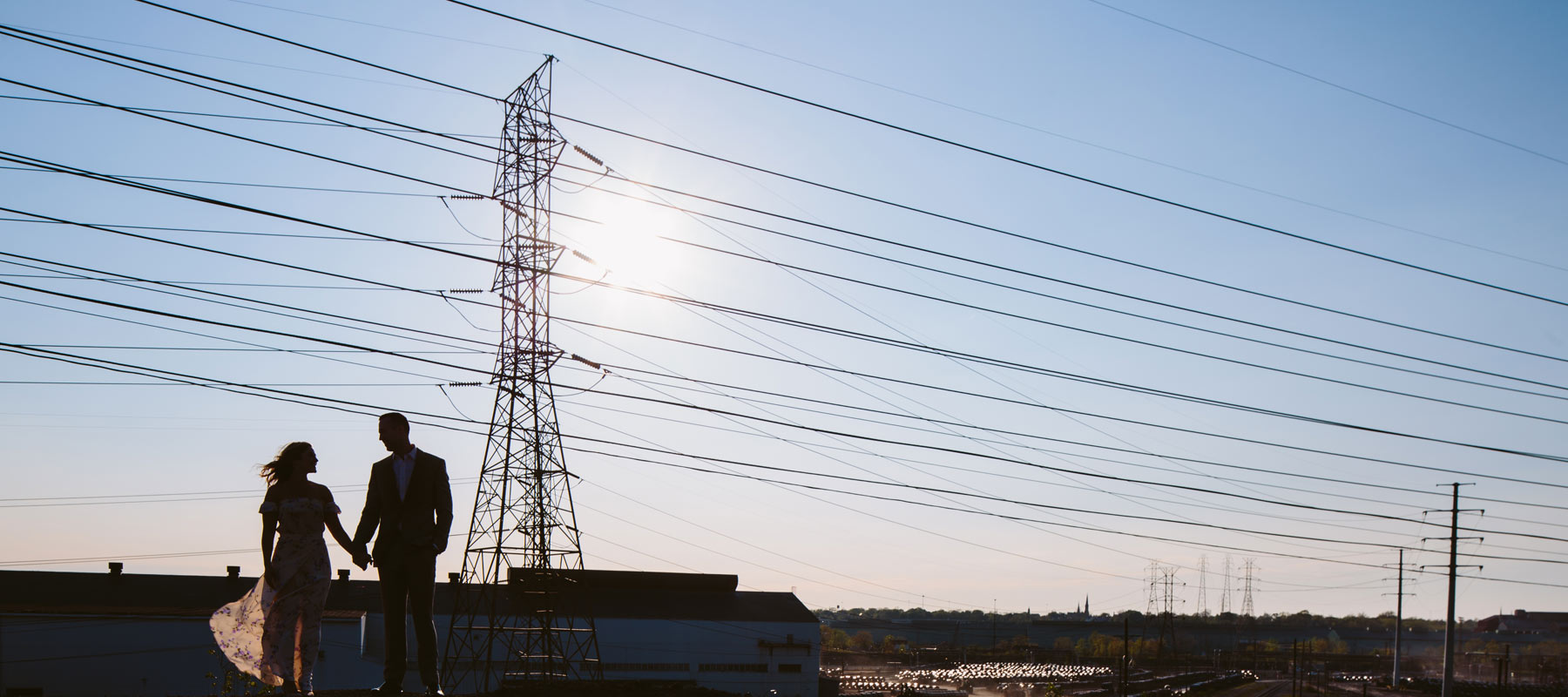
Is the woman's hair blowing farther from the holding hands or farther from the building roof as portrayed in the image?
the building roof

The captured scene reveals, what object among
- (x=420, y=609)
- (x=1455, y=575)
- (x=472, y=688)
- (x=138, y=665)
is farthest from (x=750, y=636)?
(x=420, y=609)

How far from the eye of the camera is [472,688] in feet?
169

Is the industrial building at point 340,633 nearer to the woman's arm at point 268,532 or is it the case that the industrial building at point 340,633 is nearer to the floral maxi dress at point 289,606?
the floral maxi dress at point 289,606

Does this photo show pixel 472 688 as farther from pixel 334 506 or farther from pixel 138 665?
pixel 334 506

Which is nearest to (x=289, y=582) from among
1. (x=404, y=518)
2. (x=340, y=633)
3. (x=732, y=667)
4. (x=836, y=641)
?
(x=404, y=518)

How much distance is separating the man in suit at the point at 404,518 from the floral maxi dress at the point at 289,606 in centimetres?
45

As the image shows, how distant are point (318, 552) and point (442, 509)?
1.17m

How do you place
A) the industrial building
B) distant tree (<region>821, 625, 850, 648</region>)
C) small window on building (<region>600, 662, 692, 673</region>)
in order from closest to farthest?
the industrial building → small window on building (<region>600, 662, 692, 673</region>) → distant tree (<region>821, 625, 850, 648</region>)

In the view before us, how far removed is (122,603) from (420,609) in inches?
2077

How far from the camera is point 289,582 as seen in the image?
10.7m

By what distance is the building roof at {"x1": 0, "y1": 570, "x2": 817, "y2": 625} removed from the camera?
5256cm

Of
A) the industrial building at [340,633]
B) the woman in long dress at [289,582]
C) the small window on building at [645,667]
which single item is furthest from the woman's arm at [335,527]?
the small window on building at [645,667]

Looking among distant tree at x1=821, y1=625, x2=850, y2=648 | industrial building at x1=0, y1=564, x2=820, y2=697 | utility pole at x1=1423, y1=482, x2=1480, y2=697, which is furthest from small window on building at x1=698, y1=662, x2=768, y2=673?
distant tree at x1=821, y1=625, x2=850, y2=648

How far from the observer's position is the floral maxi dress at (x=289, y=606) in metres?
10.6
